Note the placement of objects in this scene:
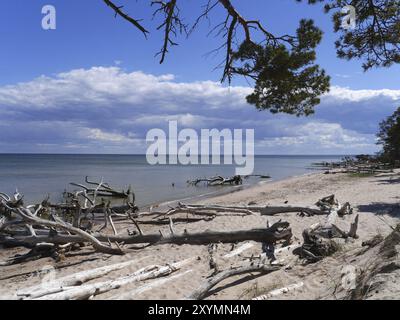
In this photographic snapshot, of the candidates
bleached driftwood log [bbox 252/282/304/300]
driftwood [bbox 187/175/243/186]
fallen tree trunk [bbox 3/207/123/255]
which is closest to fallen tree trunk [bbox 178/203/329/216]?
fallen tree trunk [bbox 3/207/123/255]

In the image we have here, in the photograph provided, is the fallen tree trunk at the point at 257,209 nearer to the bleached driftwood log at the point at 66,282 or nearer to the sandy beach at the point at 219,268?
the sandy beach at the point at 219,268

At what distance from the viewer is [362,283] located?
461 cm

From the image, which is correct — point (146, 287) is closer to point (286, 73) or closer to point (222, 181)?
point (286, 73)

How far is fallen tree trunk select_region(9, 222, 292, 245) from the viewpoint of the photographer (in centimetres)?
850

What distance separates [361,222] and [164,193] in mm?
17229

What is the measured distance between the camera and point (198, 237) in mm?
8883

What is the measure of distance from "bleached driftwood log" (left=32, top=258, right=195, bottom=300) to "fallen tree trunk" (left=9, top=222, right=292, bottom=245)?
4.57 ft

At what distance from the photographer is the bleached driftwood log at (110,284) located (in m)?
5.20

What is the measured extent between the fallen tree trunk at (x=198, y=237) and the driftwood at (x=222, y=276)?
1956 millimetres

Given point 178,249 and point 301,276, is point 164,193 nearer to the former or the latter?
point 178,249

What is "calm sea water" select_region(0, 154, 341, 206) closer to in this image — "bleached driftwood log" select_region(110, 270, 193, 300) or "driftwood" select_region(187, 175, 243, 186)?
"driftwood" select_region(187, 175, 243, 186)

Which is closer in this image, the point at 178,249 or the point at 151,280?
the point at 151,280

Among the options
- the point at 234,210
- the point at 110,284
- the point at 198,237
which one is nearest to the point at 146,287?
the point at 110,284
